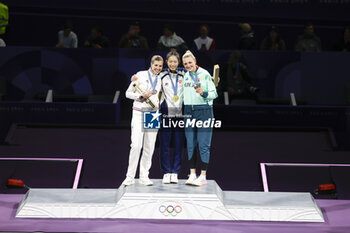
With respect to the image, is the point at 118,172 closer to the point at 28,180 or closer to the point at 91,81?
the point at 28,180

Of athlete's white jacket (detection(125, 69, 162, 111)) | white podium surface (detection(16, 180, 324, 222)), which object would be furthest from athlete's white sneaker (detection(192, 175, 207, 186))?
athlete's white jacket (detection(125, 69, 162, 111))

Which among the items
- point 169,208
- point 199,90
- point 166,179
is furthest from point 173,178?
point 199,90

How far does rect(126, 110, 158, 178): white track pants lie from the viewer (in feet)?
22.8

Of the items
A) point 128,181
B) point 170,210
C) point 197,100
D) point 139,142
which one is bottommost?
point 170,210

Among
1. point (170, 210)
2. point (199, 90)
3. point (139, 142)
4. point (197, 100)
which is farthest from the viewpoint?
point (139, 142)

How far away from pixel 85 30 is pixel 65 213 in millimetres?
7015

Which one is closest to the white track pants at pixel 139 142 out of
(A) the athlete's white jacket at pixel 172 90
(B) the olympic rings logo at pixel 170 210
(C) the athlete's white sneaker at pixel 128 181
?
(C) the athlete's white sneaker at pixel 128 181

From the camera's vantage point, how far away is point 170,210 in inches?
261

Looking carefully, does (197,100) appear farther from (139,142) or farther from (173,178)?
(173,178)

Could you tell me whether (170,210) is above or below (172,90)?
below

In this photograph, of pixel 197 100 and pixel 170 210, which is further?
pixel 197 100

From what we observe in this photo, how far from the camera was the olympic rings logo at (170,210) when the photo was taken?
6.62m

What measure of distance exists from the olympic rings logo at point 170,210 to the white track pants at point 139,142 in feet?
1.82

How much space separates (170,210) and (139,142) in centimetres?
90
